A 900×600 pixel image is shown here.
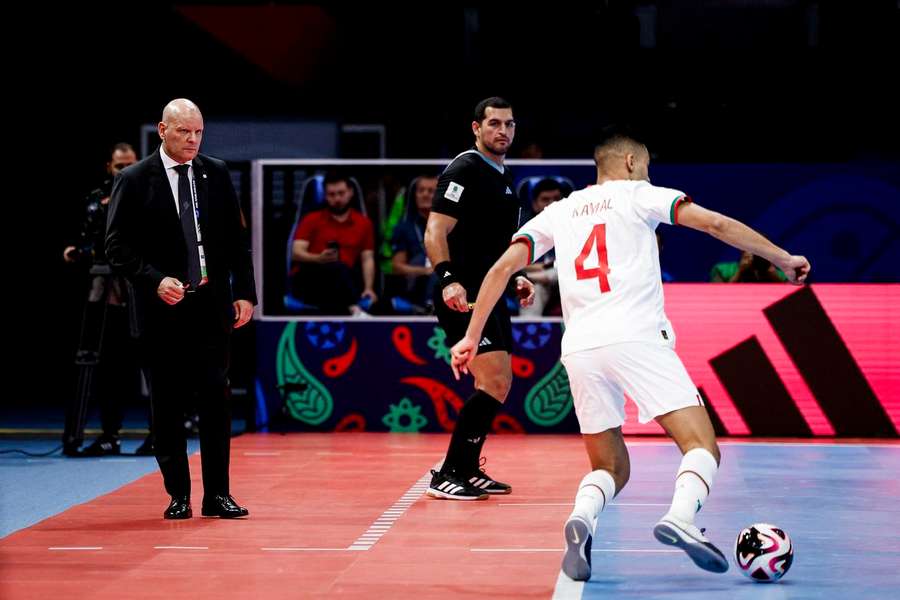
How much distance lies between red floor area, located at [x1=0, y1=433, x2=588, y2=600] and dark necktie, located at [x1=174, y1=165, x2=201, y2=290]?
3.92 ft

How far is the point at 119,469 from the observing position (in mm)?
8242

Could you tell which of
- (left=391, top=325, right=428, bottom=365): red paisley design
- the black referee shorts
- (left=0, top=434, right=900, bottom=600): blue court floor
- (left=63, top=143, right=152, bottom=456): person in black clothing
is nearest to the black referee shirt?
the black referee shorts

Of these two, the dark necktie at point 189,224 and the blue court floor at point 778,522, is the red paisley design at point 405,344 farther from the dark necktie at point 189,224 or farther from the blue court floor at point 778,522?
the dark necktie at point 189,224

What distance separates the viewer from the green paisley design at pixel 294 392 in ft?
34.8

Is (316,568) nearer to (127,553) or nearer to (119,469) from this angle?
(127,553)

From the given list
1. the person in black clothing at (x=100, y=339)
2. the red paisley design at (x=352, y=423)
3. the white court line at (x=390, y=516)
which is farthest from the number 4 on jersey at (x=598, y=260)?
the red paisley design at (x=352, y=423)

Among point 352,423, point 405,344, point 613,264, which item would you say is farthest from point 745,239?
point 352,423

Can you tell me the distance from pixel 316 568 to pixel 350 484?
8.22 ft

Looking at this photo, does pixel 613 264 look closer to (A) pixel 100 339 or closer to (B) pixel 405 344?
(A) pixel 100 339

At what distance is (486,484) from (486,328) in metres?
0.88

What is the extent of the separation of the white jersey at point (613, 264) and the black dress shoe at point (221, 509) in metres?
2.25

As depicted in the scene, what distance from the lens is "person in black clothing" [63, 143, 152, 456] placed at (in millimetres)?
8867

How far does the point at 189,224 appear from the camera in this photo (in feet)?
20.2

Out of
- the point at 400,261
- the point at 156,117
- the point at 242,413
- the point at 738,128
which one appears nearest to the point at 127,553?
the point at 400,261
